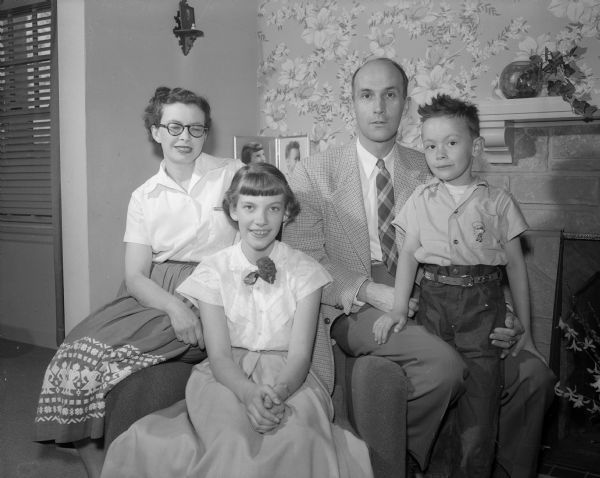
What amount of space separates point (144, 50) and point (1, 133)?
3.56ft

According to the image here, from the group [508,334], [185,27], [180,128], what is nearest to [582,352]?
[508,334]

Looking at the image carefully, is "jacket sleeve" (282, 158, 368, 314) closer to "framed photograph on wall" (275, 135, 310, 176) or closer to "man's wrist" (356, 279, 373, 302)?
"man's wrist" (356, 279, 373, 302)

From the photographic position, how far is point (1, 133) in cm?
305

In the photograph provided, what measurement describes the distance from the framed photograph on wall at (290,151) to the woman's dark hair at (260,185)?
1.30m

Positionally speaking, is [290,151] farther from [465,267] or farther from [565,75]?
[465,267]

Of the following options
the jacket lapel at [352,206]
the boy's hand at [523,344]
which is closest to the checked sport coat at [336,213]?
the jacket lapel at [352,206]

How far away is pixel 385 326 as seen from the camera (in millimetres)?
1647

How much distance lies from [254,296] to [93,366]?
444 mm

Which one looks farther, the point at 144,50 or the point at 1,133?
the point at 1,133

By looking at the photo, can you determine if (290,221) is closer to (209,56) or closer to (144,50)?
(144,50)

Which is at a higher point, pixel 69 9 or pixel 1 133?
pixel 69 9

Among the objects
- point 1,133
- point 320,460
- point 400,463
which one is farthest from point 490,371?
point 1,133

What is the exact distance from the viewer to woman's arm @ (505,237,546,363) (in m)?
1.66

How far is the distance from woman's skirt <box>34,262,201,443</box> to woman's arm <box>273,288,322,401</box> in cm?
32
